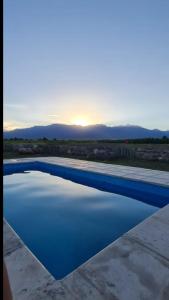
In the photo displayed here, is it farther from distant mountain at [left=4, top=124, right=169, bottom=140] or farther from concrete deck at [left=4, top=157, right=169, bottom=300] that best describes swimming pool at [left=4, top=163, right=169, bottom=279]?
distant mountain at [left=4, top=124, right=169, bottom=140]

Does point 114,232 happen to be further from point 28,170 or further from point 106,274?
point 28,170

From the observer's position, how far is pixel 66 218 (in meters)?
4.46

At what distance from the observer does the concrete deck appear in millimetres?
1762

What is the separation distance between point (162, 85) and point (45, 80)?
6.18 m

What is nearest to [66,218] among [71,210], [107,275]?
[71,210]

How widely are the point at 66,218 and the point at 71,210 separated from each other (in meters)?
0.48

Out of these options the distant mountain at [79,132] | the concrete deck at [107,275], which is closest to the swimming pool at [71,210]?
the concrete deck at [107,275]

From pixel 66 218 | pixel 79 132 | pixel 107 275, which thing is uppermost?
pixel 79 132

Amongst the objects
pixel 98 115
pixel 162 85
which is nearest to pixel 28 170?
pixel 162 85

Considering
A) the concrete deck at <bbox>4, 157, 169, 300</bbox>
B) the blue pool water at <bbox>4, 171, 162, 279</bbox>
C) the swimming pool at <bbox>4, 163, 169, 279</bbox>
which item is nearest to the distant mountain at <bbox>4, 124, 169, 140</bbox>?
the swimming pool at <bbox>4, 163, 169, 279</bbox>

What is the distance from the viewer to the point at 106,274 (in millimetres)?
1989

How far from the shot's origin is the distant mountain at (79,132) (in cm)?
14938

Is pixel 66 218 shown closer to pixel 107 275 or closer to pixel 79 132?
pixel 107 275

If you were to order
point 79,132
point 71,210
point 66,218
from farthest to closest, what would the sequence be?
point 79,132, point 71,210, point 66,218
